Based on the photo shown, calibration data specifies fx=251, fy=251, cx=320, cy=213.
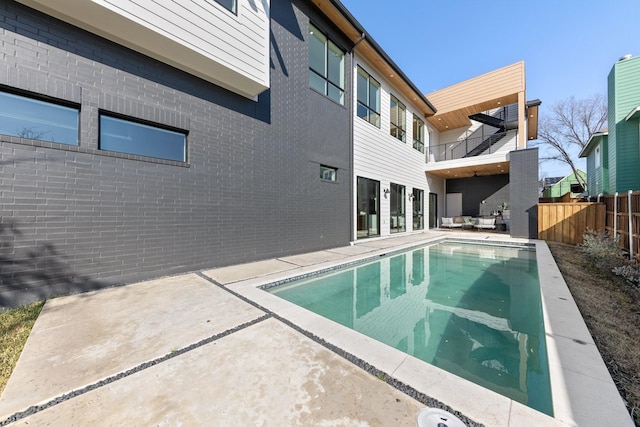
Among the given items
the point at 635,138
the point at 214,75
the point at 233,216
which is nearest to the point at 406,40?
the point at 635,138

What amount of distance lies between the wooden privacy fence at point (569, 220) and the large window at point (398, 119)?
20.3 ft

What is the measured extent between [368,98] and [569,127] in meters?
25.6

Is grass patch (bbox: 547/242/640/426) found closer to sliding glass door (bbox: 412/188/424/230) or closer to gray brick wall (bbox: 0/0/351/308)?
gray brick wall (bbox: 0/0/351/308)

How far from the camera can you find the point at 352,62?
8406 millimetres

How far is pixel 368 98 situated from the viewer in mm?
9469

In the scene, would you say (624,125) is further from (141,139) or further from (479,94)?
(141,139)

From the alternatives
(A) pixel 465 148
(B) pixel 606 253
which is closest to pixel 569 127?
(A) pixel 465 148

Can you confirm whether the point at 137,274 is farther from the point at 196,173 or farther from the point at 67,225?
the point at 196,173

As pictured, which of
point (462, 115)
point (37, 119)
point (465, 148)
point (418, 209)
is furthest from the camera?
point (465, 148)

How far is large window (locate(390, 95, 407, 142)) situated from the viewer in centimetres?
1107

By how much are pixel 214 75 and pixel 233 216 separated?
9.13ft

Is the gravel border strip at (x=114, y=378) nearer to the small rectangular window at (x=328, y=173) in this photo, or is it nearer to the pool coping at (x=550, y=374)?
the pool coping at (x=550, y=374)

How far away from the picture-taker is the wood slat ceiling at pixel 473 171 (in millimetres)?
12424

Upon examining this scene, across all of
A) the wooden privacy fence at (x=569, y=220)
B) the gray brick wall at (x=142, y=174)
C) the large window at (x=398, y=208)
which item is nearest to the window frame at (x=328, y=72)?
the gray brick wall at (x=142, y=174)
